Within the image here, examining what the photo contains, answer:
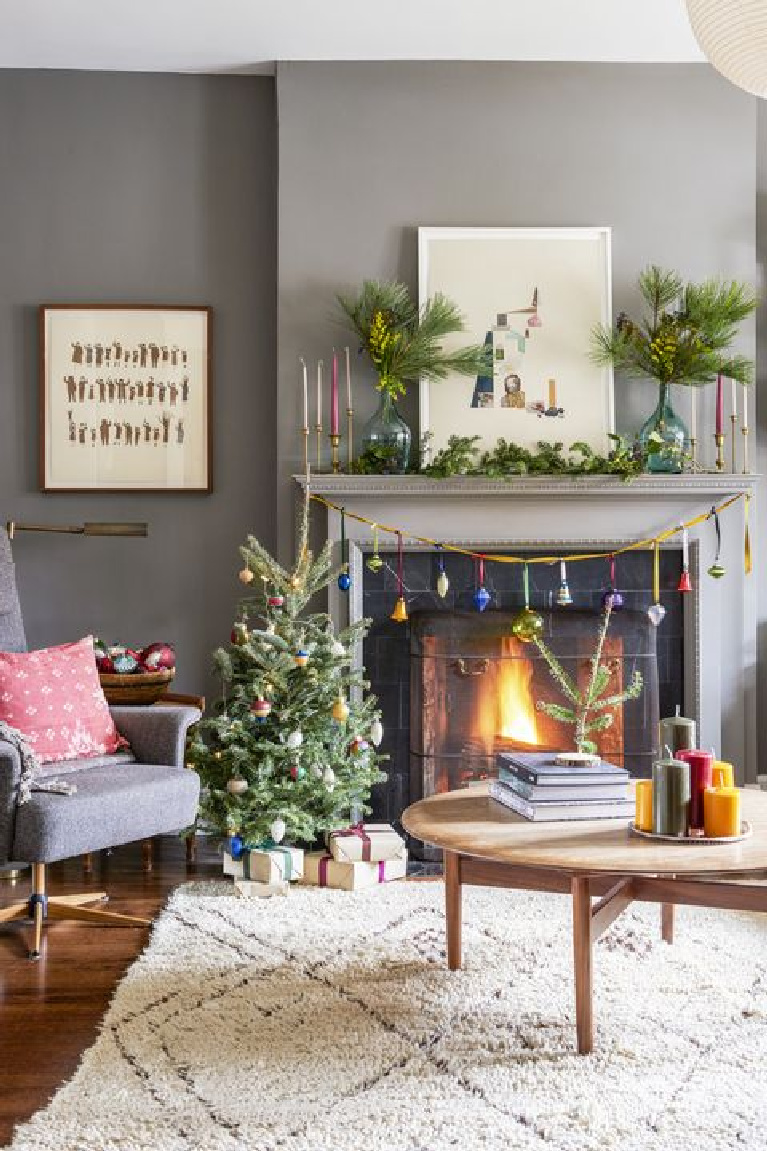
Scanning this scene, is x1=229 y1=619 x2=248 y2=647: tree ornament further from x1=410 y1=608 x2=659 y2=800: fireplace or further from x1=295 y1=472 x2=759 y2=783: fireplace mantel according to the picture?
x1=410 y1=608 x2=659 y2=800: fireplace

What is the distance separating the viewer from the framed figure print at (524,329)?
14.0ft

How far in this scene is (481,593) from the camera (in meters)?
4.15

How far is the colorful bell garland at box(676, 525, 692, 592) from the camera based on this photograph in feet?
13.6

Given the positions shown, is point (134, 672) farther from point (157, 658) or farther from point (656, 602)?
point (656, 602)

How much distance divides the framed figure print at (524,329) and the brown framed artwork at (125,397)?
0.84 metres

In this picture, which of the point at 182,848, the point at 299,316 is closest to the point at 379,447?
the point at 299,316

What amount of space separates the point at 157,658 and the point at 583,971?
2058 mm

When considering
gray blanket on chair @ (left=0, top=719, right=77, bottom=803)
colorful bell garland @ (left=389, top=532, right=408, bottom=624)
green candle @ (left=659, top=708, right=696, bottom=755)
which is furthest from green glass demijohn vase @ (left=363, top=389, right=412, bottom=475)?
green candle @ (left=659, top=708, right=696, bottom=755)

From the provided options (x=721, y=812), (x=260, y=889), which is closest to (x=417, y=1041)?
(x=721, y=812)

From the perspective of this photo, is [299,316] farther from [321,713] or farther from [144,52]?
[321,713]

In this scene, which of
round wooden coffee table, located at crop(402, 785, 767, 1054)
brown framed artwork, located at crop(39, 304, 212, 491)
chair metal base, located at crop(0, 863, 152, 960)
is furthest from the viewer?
brown framed artwork, located at crop(39, 304, 212, 491)

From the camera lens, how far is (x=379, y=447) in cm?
412

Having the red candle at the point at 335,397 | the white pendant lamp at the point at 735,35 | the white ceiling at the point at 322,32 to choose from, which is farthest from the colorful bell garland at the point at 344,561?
the white pendant lamp at the point at 735,35

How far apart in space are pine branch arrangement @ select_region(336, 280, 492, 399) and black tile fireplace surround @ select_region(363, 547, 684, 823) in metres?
0.61
